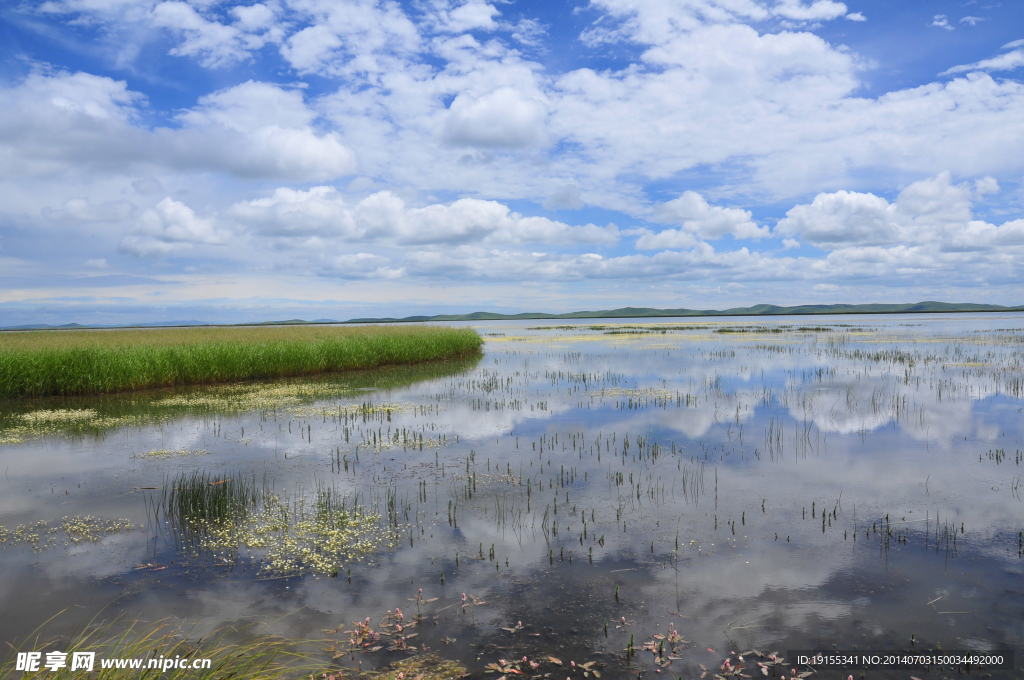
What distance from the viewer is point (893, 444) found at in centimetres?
1362

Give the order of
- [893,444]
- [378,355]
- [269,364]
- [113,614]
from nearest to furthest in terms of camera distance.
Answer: [113,614]
[893,444]
[269,364]
[378,355]

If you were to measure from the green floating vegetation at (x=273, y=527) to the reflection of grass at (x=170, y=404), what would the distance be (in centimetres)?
870

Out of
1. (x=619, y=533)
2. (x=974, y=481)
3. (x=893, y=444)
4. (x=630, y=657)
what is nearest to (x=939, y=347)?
(x=893, y=444)

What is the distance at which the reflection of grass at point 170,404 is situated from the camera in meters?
17.8

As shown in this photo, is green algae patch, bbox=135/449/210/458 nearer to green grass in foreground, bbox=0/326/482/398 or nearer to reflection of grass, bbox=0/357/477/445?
reflection of grass, bbox=0/357/477/445

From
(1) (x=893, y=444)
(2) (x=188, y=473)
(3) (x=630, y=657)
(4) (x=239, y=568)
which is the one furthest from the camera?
(1) (x=893, y=444)

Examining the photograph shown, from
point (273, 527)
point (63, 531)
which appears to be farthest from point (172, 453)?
point (273, 527)

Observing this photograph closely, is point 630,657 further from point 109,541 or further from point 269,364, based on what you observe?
point 269,364

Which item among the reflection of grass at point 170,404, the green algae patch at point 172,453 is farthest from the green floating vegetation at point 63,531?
the reflection of grass at point 170,404

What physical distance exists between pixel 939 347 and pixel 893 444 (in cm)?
3595

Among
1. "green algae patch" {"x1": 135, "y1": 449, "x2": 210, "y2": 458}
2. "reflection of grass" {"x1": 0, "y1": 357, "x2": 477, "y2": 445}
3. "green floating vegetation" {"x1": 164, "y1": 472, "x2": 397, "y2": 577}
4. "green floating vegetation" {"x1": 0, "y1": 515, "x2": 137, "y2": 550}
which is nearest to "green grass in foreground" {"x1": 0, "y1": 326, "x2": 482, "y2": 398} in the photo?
"reflection of grass" {"x1": 0, "y1": 357, "x2": 477, "y2": 445}

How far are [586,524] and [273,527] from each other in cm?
462

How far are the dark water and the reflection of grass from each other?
1.53ft

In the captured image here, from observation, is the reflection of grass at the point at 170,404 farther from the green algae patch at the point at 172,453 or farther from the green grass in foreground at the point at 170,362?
the green algae patch at the point at 172,453
